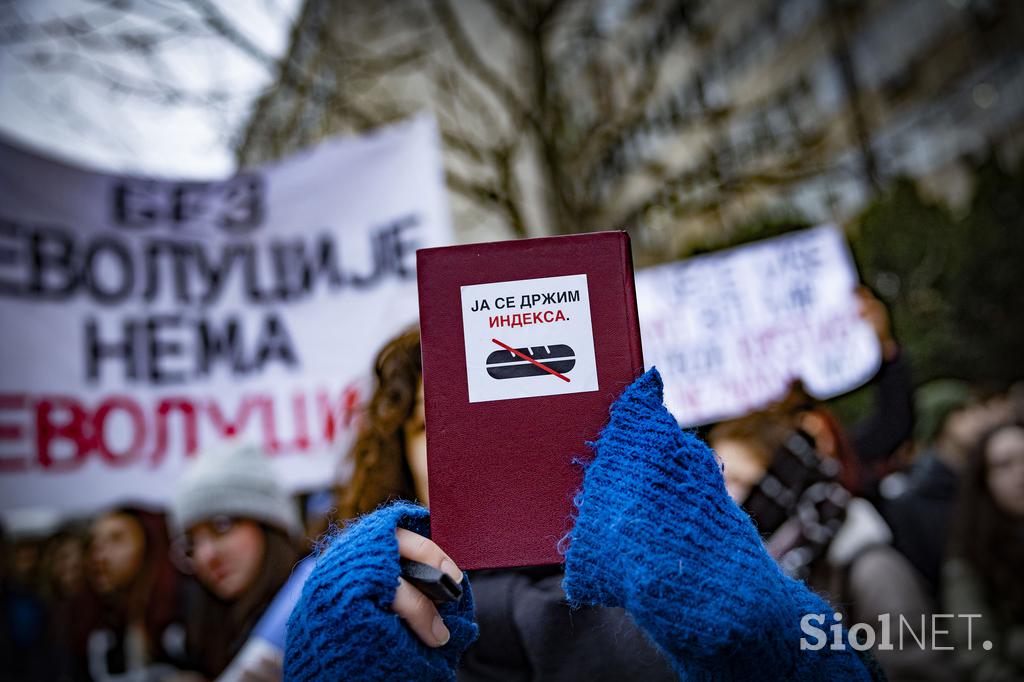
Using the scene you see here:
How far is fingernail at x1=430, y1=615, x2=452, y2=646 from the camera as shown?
2.96ft

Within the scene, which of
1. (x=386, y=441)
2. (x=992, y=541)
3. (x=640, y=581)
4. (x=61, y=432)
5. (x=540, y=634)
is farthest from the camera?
(x=992, y=541)

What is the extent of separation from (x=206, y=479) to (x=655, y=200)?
10.6ft

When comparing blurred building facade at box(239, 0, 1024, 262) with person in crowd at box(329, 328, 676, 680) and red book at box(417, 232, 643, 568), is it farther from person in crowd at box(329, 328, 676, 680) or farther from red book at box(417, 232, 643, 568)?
red book at box(417, 232, 643, 568)

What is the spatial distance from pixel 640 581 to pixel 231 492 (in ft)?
6.35

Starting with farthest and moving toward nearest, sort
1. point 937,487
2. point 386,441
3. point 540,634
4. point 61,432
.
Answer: point 937,487 < point 61,432 < point 386,441 < point 540,634

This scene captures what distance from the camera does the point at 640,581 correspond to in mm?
792

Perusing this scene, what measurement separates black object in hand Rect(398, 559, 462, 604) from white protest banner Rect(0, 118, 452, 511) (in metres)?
1.99

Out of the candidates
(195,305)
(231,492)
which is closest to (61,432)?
(195,305)

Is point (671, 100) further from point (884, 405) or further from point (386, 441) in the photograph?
point (386, 441)

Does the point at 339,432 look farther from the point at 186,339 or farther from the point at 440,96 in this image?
the point at 440,96

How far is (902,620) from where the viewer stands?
184 centimetres

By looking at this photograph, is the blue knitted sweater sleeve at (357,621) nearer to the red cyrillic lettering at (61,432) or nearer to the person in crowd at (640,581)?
the person in crowd at (640,581)

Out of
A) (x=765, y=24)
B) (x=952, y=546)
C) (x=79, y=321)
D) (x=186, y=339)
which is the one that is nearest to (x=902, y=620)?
(x=952, y=546)

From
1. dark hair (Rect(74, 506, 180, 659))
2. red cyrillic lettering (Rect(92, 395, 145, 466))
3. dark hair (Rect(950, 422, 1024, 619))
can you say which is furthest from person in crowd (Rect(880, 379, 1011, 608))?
dark hair (Rect(74, 506, 180, 659))
